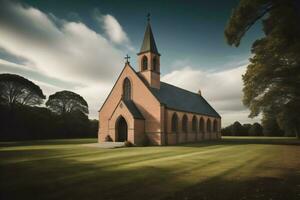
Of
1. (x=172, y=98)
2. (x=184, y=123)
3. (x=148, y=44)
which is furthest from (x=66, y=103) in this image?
(x=184, y=123)

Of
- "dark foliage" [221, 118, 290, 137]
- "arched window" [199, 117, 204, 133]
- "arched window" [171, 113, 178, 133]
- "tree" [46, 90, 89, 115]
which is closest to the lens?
"arched window" [171, 113, 178, 133]

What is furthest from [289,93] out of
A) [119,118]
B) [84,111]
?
[84,111]

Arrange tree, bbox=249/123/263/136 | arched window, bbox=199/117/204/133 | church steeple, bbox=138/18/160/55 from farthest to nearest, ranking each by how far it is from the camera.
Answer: tree, bbox=249/123/263/136
arched window, bbox=199/117/204/133
church steeple, bbox=138/18/160/55

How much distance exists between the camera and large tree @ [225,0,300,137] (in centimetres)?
1150

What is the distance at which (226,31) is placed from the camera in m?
12.7

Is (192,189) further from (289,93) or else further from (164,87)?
(164,87)

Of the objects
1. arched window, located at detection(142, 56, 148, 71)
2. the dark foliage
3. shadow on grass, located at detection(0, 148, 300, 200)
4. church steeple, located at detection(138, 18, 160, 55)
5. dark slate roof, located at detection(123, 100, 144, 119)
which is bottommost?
shadow on grass, located at detection(0, 148, 300, 200)

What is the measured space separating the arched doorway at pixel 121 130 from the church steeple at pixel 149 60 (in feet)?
23.5

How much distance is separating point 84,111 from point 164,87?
3661 cm

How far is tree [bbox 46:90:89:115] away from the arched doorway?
3640cm

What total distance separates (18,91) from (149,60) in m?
30.6

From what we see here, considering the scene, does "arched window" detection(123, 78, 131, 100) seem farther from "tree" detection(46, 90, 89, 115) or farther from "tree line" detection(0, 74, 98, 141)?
"tree" detection(46, 90, 89, 115)

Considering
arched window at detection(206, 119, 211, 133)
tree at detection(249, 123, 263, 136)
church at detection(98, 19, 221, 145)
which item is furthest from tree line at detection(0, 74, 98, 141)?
tree at detection(249, 123, 263, 136)

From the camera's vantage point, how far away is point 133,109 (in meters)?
34.5
